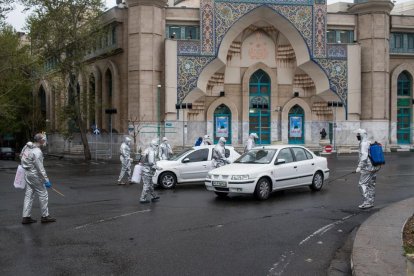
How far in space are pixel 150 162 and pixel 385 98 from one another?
31900 mm

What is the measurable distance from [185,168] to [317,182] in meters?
4.24

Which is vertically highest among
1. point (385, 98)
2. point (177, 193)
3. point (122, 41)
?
point (122, 41)

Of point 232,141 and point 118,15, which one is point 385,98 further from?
point 118,15

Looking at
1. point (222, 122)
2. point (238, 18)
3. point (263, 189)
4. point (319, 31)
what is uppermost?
point (238, 18)

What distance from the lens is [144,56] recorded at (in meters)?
37.6

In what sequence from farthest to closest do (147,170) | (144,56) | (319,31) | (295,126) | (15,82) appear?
1. (295,126)
2. (319,31)
3. (144,56)
4. (15,82)
5. (147,170)

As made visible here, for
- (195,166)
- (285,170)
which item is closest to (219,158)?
(195,166)

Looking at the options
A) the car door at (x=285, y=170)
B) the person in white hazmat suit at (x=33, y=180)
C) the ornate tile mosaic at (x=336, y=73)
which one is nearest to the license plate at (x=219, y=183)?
the car door at (x=285, y=170)

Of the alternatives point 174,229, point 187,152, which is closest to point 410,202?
point 174,229

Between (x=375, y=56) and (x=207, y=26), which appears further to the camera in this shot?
(x=375, y=56)

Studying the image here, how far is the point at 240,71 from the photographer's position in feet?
139

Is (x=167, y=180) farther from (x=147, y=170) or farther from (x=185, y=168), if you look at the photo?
(x=147, y=170)

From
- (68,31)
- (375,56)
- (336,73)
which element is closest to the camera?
(68,31)

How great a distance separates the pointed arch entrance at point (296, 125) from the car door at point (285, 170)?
28179 millimetres
